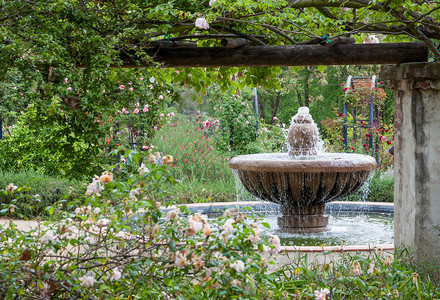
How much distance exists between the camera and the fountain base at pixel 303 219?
6.70 meters

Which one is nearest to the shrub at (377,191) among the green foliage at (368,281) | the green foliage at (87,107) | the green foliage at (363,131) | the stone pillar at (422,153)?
the green foliage at (363,131)

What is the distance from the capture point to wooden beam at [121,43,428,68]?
4715 millimetres

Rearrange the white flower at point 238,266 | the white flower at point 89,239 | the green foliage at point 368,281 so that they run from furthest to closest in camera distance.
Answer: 1. the green foliage at point 368,281
2. the white flower at point 89,239
3. the white flower at point 238,266

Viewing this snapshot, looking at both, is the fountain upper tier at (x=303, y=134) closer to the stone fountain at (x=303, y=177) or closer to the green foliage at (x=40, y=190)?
the stone fountain at (x=303, y=177)

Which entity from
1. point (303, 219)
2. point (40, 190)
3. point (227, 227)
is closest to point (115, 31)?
point (227, 227)

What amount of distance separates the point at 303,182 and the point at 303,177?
82 mm

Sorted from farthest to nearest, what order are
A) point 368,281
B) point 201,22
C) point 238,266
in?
point 201,22
point 368,281
point 238,266

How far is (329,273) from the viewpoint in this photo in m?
3.97

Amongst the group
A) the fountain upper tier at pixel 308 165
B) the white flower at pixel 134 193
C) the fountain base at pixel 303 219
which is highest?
the white flower at pixel 134 193

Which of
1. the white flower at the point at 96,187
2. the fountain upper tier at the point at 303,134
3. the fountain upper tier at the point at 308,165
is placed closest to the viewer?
the white flower at the point at 96,187

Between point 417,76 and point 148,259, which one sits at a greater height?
point 417,76

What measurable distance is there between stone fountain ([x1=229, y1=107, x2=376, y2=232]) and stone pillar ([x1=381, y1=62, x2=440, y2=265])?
143 centimetres

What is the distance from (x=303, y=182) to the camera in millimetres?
6180

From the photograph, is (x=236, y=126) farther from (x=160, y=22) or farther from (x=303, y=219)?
(x=160, y=22)
